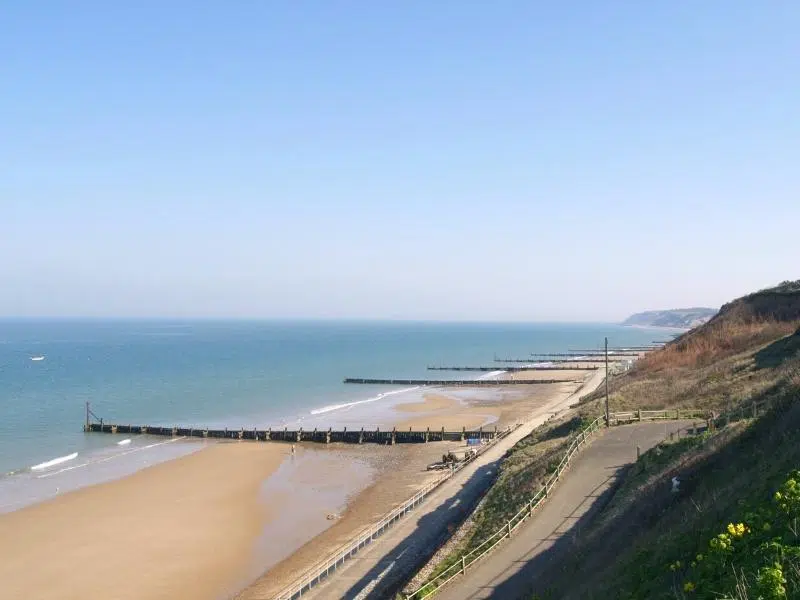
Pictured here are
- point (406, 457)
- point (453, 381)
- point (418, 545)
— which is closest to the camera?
point (418, 545)

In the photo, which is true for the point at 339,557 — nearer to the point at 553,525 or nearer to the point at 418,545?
the point at 418,545

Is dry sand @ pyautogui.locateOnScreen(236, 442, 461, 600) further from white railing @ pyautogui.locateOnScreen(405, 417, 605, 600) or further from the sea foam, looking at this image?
the sea foam

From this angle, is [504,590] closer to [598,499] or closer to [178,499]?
[598,499]

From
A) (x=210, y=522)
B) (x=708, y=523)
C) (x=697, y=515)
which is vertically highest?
(x=708, y=523)

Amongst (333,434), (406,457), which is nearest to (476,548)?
(406,457)

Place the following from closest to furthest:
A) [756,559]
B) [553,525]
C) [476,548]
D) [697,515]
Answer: [756,559], [697,515], [476,548], [553,525]

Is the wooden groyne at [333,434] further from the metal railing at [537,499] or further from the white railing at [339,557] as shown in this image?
the white railing at [339,557]

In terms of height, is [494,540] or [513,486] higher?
[513,486]

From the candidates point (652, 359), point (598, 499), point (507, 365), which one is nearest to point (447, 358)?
point (507, 365)
